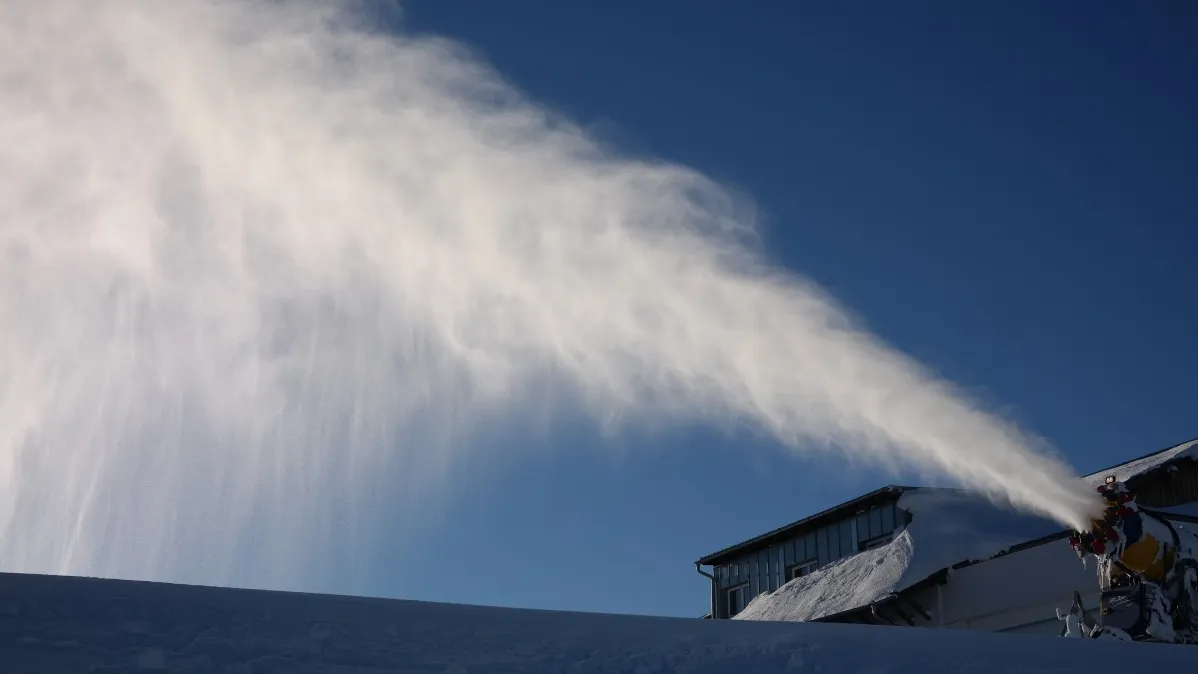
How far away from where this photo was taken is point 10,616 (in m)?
7.54

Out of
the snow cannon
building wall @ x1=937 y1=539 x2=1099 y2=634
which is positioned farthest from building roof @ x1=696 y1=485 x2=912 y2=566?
the snow cannon

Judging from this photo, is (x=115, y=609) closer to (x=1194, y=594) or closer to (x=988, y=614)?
(x=1194, y=594)

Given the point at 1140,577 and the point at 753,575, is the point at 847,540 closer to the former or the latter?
the point at 753,575

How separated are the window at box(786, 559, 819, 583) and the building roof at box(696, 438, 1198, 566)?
3.07 feet

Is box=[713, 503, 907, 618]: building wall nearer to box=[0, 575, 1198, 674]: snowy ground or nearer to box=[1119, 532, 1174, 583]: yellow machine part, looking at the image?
box=[1119, 532, 1174, 583]: yellow machine part

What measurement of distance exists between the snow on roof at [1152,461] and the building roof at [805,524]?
5021mm

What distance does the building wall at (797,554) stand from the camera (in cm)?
2817

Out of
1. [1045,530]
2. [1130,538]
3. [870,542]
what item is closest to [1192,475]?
[1045,530]

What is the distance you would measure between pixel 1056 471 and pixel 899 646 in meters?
8.06

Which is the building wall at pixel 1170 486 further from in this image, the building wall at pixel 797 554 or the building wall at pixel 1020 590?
the building wall at pixel 797 554

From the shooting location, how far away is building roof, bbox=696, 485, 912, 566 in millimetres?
27781

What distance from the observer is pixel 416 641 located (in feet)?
25.8

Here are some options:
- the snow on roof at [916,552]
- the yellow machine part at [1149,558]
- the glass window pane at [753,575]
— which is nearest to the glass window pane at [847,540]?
the snow on roof at [916,552]

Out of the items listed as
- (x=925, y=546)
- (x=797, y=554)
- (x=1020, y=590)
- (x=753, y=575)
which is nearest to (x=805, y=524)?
(x=797, y=554)
